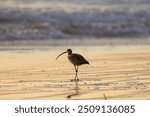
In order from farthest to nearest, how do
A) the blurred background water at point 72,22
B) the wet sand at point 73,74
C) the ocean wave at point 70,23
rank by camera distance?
the ocean wave at point 70,23
the blurred background water at point 72,22
the wet sand at point 73,74

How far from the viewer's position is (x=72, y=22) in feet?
71.1

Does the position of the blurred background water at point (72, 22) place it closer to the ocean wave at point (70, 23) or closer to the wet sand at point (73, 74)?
the ocean wave at point (70, 23)

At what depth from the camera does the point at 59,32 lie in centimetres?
1822

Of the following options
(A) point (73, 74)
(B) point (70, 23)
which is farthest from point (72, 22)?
(A) point (73, 74)

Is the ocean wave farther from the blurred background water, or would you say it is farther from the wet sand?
the wet sand

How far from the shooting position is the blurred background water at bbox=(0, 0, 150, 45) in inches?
677

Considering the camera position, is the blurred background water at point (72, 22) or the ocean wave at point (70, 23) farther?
the ocean wave at point (70, 23)

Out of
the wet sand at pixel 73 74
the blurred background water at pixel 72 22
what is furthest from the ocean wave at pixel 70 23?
the wet sand at pixel 73 74

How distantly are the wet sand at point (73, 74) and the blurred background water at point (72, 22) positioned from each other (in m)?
3.59

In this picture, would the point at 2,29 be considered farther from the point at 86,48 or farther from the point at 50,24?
the point at 86,48

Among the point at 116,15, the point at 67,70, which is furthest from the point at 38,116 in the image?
the point at 116,15

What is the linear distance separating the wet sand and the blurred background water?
359cm

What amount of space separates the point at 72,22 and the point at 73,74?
12.0 m

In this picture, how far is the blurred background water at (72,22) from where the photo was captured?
56.4 feet
